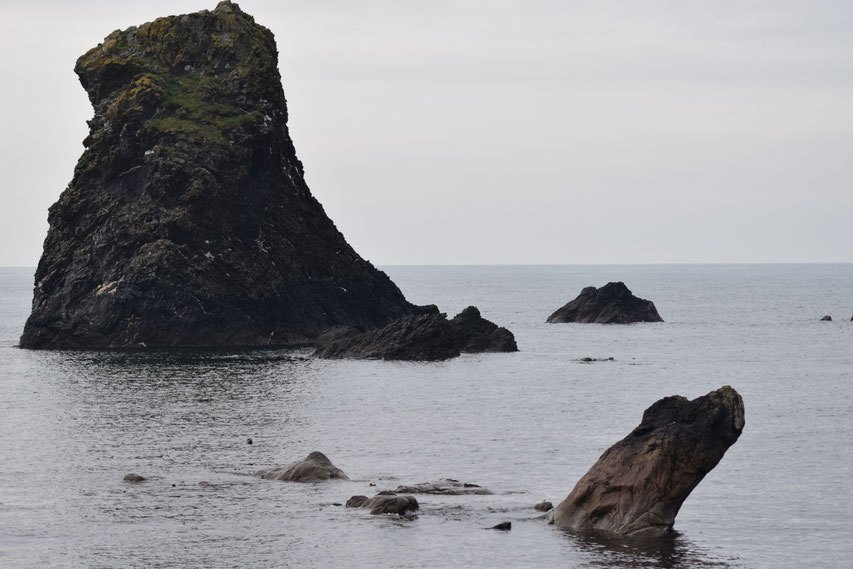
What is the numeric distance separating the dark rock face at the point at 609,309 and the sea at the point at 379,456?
183 feet

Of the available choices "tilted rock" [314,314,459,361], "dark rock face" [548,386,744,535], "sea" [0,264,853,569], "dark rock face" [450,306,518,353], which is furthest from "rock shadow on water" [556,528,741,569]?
"dark rock face" [450,306,518,353]

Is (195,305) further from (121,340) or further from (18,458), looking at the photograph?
(18,458)

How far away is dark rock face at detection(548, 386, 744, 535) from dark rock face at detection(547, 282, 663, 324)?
12806cm

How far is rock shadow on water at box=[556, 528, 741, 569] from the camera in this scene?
33.4 m

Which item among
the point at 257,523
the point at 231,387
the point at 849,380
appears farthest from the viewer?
the point at 849,380

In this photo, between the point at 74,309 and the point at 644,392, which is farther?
the point at 74,309

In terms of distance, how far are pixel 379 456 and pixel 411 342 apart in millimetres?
50926

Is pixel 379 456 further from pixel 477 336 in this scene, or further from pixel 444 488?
pixel 477 336

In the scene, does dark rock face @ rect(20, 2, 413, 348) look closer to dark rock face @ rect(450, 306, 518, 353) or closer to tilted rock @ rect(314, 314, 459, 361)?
dark rock face @ rect(450, 306, 518, 353)

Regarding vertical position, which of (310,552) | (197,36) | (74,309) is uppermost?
(197,36)

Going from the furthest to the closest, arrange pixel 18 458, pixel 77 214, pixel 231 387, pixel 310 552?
pixel 77 214 < pixel 231 387 < pixel 18 458 < pixel 310 552

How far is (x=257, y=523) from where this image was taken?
3903 cm

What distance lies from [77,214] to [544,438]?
252ft

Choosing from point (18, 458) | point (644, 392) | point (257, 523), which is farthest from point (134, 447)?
point (644, 392)
